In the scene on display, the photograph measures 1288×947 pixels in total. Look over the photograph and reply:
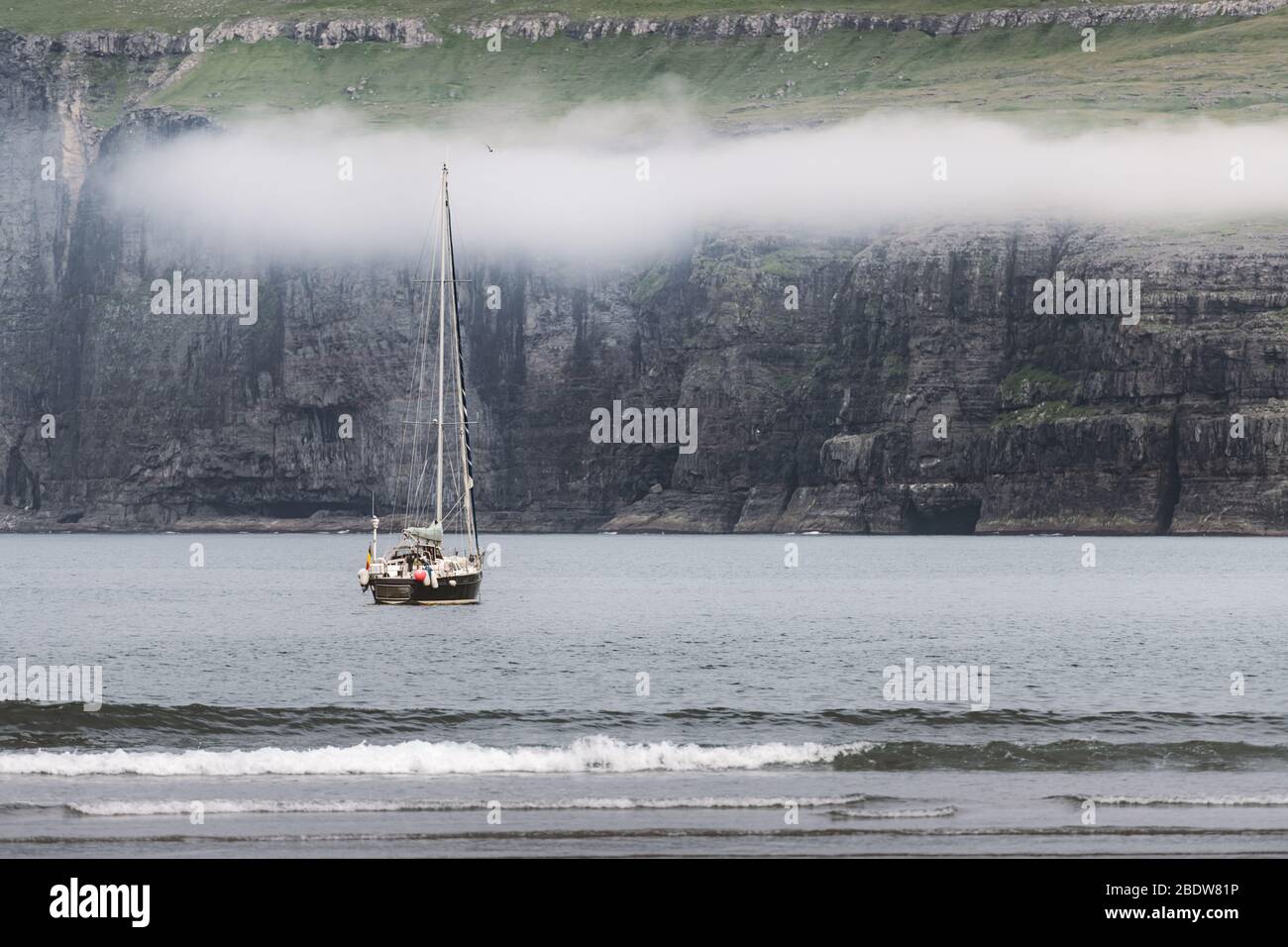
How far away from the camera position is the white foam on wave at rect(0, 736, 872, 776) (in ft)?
135

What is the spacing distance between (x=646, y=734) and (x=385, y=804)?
1594 cm

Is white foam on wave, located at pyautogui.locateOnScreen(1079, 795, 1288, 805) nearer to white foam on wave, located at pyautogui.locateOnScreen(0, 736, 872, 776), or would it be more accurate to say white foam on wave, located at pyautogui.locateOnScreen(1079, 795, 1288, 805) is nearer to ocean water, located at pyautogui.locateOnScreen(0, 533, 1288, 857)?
ocean water, located at pyautogui.locateOnScreen(0, 533, 1288, 857)

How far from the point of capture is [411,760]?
137 ft

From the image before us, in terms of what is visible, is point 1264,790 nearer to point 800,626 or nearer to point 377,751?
point 377,751

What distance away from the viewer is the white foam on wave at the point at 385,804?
35.2 metres

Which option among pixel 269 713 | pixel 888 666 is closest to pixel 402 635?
pixel 888 666

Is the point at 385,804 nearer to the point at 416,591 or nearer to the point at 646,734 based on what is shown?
the point at 646,734

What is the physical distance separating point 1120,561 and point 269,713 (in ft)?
459

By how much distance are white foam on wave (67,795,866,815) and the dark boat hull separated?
70.0 m

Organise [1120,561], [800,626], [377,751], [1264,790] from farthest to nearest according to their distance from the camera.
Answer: [1120,561], [800,626], [377,751], [1264,790]

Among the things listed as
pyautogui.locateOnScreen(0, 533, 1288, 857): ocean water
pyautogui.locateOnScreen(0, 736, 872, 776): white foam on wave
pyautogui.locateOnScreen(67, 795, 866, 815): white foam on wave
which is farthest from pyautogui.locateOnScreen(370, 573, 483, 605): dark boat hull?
pyautogui.locateOnScreen(67, 795, 866, 815): white foam on wave

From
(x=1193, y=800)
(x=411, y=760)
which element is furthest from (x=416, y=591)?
(x=1193, y=800)

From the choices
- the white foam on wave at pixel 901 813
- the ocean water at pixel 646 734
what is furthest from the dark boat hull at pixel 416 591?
the white foam on wave at pixel 901 813
